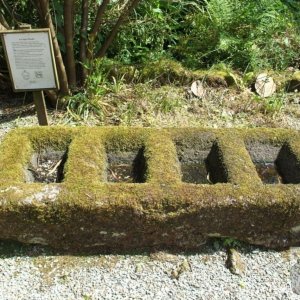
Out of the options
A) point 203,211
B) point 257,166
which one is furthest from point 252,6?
point 203,211

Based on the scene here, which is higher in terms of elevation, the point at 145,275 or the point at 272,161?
the point at 272,161

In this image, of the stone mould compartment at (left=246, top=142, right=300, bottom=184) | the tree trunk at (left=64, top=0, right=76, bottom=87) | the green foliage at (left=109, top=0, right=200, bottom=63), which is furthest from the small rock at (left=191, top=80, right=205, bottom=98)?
the stone mould compartment at (left=246, top=142, right=300, bottom=184)

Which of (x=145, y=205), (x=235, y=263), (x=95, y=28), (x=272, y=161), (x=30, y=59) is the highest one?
(x=30, y=59)

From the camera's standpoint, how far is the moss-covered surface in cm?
224

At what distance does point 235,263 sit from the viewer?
7.89 ft

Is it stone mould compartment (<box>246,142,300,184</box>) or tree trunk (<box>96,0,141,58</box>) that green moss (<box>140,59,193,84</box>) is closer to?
tree trunk (<box>96,0,141,58</box>)

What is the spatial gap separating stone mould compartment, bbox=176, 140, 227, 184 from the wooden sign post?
106 centimetres

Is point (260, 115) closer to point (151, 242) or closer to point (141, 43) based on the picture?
point (141, 43)

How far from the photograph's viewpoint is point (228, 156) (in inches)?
103

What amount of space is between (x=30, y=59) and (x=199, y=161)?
4.47 ft

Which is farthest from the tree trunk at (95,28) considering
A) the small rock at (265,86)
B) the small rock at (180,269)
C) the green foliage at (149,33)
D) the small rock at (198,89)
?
the small rock at (180,269)

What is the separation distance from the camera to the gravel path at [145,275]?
2.25m

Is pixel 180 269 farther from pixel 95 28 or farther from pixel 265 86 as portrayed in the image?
pixel 265 86

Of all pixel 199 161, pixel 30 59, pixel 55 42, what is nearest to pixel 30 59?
pixel 30 59
